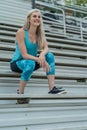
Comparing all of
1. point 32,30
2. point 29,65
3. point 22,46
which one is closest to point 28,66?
point 29,65

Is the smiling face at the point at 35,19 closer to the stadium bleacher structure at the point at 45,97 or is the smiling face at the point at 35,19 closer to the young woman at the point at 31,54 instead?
the young woman at the point at 31,54

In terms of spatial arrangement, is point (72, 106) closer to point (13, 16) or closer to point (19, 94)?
point (19, 94)

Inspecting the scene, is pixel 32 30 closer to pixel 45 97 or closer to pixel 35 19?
pixel 35 19

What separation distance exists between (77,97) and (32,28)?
0.80m

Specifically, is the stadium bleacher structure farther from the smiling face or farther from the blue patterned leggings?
the smiling face

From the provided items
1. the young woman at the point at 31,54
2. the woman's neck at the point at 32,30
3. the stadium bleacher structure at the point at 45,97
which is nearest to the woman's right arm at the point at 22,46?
the young woman at the point at 31,54

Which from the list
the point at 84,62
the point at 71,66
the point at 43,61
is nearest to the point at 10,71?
the point at 43,61

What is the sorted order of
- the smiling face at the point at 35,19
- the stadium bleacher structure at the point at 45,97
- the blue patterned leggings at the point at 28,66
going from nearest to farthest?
the stadium bleacher structure at the point at 45,97 → the blue patterned leggings at the point at 28,66 → the smiling face at the point at 35,19

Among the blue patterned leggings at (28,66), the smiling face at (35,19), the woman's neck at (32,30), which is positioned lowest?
the blue patterned leggings at (28,66)

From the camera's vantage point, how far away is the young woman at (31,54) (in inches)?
135

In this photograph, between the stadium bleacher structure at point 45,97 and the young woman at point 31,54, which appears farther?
the young woman at point 31,54

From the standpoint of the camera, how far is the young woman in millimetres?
3441

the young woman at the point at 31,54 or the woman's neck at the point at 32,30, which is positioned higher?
the woman's neck at the point at 32,30

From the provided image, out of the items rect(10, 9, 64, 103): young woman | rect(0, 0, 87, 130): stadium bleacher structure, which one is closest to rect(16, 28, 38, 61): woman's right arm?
rect(10, 9, 64, 103): young woman
